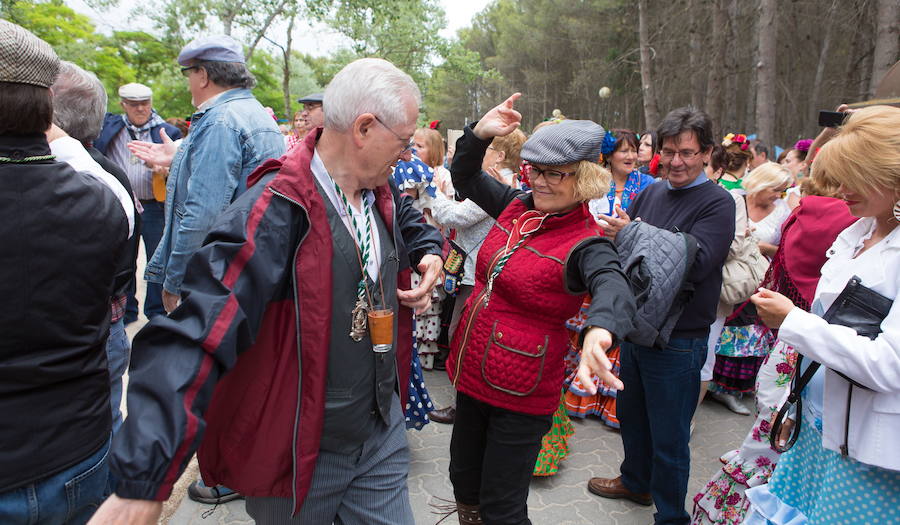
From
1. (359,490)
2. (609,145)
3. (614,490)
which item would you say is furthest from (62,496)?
(609,145)

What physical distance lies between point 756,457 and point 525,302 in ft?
4.95

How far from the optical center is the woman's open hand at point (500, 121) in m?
2.33

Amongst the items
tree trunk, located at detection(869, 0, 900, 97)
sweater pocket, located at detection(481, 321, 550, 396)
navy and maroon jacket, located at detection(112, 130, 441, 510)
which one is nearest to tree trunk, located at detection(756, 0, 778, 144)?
tree trunk, located at detection(869, 0, 900, 97)

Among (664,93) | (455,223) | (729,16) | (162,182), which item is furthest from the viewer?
(664,93)

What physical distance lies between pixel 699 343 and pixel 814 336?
1158mm

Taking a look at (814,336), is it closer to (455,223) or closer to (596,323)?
(596,323)

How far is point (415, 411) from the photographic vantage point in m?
3.35

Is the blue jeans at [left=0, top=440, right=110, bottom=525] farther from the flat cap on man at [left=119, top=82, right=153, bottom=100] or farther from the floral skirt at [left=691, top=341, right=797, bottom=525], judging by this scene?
the flat cap on man at [left=119, top=82, right=153, bottom=100]

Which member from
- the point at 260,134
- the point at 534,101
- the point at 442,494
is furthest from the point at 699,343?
the point at 534,101

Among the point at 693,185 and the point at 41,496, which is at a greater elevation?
the point at 693,185

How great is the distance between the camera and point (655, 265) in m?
2.52

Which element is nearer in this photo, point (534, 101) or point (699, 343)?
point (699, 343)

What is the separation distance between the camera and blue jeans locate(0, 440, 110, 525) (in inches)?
57.8

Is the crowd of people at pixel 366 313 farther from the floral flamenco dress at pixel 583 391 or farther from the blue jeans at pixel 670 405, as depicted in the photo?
the floral flamenco dress at pixel 583 391
